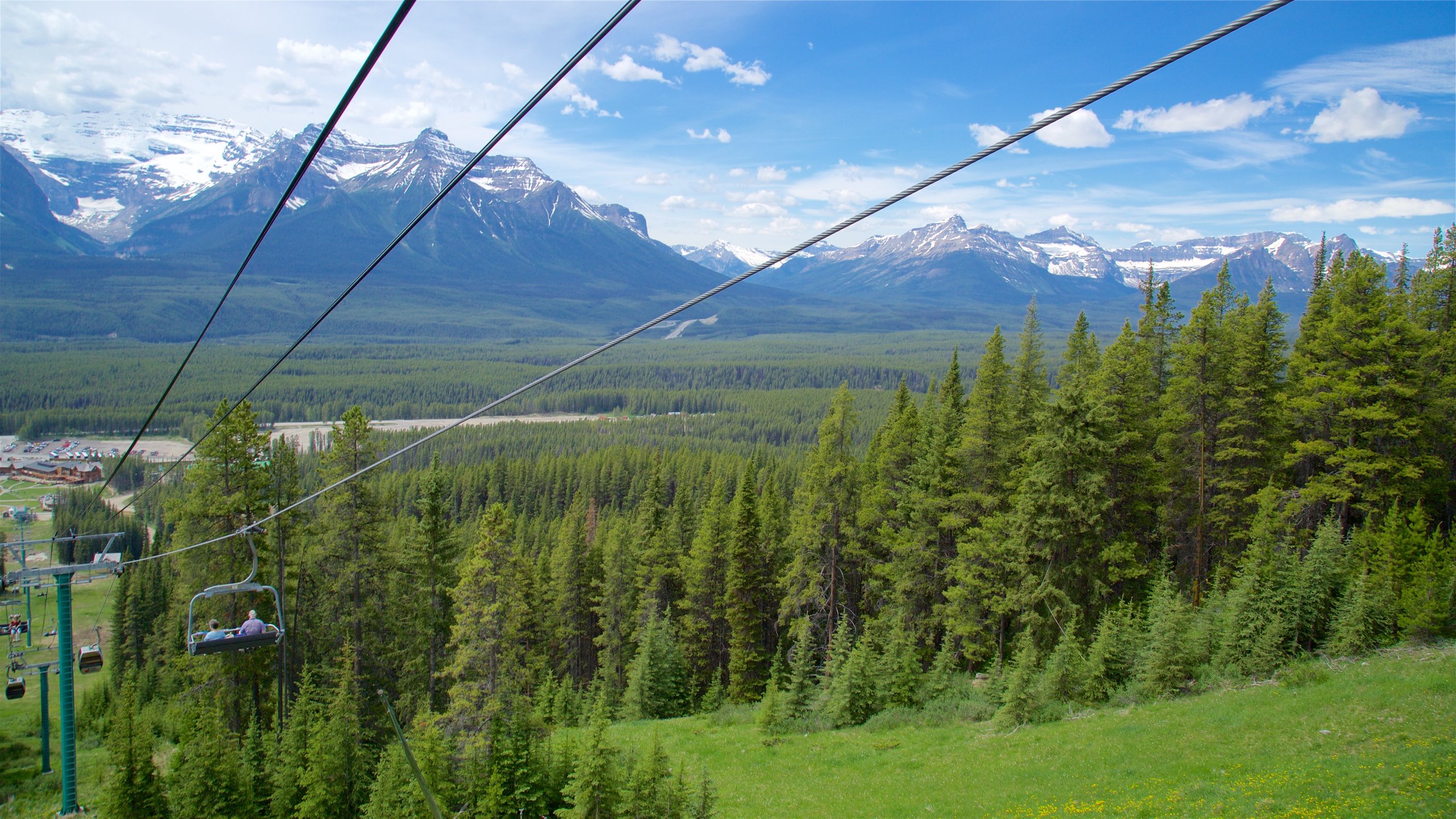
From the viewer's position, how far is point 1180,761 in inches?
649

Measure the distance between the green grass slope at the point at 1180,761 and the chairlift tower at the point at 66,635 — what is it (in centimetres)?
1694

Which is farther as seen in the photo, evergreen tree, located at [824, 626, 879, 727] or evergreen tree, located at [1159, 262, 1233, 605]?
evergreen tree, located at [1159, 262, 1233, 605]

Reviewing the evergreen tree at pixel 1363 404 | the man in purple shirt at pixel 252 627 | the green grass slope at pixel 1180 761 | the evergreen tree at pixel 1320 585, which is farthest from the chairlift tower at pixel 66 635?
the evergreen tree at pixel 1363 404

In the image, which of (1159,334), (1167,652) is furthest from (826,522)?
(1159,334)

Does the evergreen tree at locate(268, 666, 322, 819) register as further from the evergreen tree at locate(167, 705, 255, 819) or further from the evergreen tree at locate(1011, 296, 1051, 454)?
the evergreen tree at locate(1011, 296, 1051, 454)

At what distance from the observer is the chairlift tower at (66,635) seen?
15.6m

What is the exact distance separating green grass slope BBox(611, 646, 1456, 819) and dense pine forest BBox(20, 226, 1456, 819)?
1.54m

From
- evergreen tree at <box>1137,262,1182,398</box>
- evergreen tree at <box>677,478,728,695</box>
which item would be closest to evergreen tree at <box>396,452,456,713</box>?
evergreen tree at <box>677,478,728,695</box>

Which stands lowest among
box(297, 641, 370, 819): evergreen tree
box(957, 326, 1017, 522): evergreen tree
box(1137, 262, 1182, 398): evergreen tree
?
box(297, 641, 370, 819): evergreen tree

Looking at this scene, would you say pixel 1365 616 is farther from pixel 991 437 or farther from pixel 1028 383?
pixel 1028 383

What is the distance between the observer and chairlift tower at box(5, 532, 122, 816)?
15555mm

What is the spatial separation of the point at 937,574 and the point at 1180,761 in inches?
470

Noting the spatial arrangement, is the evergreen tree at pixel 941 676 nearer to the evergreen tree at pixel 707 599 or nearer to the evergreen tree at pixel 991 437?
the evergreen tree at pixel 991 437

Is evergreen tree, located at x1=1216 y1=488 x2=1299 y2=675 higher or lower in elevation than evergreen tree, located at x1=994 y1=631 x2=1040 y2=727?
higher
